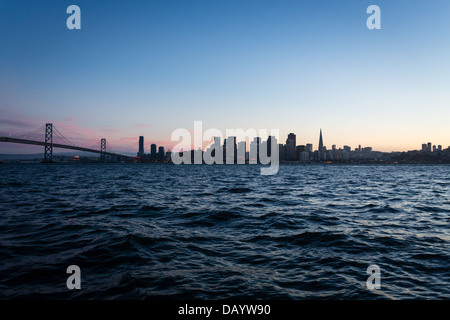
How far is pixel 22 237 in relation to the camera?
9.38 metres

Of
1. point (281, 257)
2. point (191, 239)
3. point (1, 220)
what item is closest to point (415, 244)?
point (281, 257)

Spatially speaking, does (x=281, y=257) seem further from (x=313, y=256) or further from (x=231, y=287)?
(x=231, y=287)

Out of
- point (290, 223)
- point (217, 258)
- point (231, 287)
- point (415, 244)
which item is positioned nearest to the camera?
point (231, 287)

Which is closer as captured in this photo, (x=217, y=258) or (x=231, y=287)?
(x=231, y=287)

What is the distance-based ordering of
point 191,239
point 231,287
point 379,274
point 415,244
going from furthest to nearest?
point 191,239, point 415,244, point 379,274, point 231,287

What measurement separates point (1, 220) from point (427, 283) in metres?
15.5

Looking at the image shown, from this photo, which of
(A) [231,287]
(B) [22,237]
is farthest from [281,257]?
(B) [22,237]

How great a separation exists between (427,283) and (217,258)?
16.2 feet
